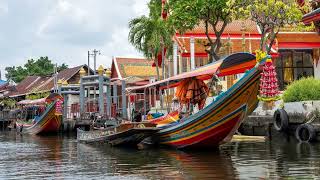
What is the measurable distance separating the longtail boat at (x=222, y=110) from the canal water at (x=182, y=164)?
1.48 ft

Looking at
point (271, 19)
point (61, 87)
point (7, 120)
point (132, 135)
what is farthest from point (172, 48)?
point (7, 120)

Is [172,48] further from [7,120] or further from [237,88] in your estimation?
[7,120]

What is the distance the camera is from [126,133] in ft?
57.6

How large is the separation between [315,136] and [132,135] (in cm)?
606

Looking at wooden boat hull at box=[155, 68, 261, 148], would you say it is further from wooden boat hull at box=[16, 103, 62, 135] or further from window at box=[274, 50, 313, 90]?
wooden boat hull at box=[16, 103, 62, 135]

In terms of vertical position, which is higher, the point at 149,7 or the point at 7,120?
the point at 149,7

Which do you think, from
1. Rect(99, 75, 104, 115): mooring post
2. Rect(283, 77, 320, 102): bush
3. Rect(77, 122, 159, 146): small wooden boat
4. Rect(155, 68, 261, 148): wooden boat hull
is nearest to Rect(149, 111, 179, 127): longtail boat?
Rect(77, 122, 159, 146): small wooden boat

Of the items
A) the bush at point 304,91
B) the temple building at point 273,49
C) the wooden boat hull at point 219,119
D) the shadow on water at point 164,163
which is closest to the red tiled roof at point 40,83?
the temple building at point 273,49

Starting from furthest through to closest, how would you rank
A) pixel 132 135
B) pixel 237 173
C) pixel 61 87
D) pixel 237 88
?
pixel 61 87 → pixel 132 135 → pixel 237 88 → pixel 237 173

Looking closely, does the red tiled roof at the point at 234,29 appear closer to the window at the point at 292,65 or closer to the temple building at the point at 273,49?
the temple building at the point at 273,49

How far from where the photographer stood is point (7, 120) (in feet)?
159

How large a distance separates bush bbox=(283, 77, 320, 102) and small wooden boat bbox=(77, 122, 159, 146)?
5162 mm

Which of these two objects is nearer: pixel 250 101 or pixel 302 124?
pixel 250 101

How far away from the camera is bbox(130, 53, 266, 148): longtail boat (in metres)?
14.1
